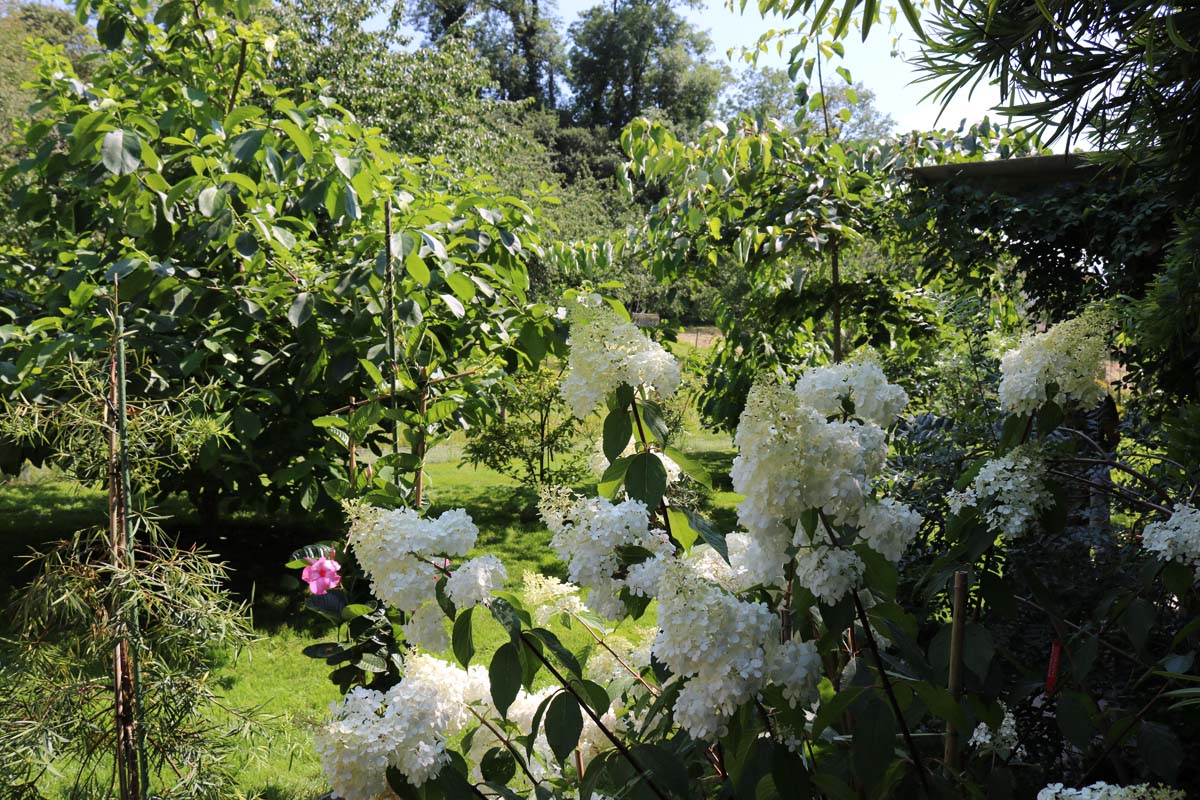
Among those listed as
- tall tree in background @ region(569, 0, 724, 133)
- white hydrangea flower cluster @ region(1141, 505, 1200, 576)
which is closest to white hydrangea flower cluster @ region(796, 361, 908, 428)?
white hydrangea flower cluster @ region(1141, 505, 1200, 576)

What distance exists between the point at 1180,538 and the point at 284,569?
454 cm

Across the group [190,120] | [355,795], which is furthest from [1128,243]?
[190,120]

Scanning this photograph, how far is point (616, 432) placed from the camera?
3.50ft

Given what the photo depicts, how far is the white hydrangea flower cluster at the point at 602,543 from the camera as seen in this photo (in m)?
1.01

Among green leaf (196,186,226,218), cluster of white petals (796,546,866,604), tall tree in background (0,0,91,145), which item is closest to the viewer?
cluster of white petals (796,546,866,604)

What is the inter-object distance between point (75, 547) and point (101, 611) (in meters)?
0.10

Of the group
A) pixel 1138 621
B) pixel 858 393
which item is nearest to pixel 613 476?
pixel 858 393

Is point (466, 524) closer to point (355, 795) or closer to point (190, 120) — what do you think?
point (355, 795)

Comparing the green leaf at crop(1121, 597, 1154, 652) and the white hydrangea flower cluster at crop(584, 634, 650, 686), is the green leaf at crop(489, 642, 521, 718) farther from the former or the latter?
the green leaf at crop(1121, 597, 1154, 652)

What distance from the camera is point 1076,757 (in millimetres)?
1646

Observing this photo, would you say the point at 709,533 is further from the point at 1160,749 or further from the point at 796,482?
the point at 1160,749

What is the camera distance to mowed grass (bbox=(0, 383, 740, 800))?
249cm

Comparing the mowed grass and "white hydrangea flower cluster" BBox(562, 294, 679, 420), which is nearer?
"white hydrangea flower cluster" BBox(562, 294, 679, 420)

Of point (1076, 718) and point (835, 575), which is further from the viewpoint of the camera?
point (1076, 718)
